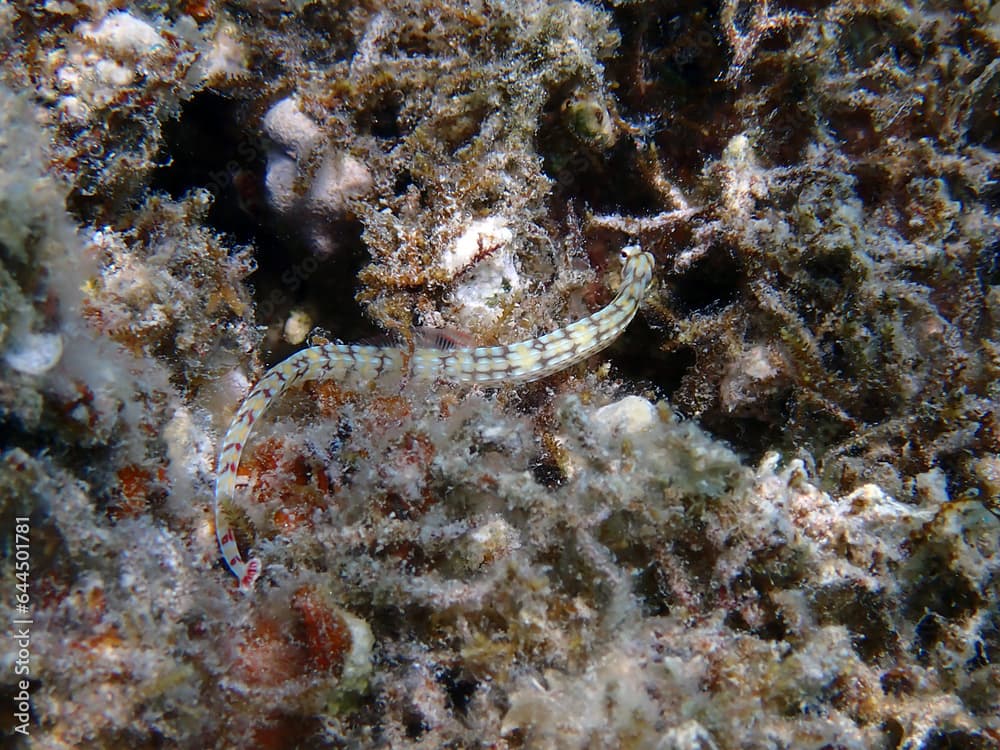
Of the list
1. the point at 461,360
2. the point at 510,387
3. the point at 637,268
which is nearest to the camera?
the point at 461,360

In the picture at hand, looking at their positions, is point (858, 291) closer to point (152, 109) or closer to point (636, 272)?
point (636, 272)

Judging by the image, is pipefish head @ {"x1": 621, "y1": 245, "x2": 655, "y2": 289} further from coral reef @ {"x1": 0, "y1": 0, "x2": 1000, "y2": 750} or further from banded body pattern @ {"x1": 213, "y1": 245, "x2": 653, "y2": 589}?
coral reef @ {"x1": 0, "y1": 0, "x2": 1000, "y2": 750}

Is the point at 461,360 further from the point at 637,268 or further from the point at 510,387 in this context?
the point at 637,268

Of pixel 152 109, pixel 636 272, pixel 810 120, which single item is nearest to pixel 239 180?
pixel 152 109

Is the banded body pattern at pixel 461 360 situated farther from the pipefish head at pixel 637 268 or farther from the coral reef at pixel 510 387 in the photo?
the coral reef at pixel 510 387

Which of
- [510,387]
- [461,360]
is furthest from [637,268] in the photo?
[461,360]
